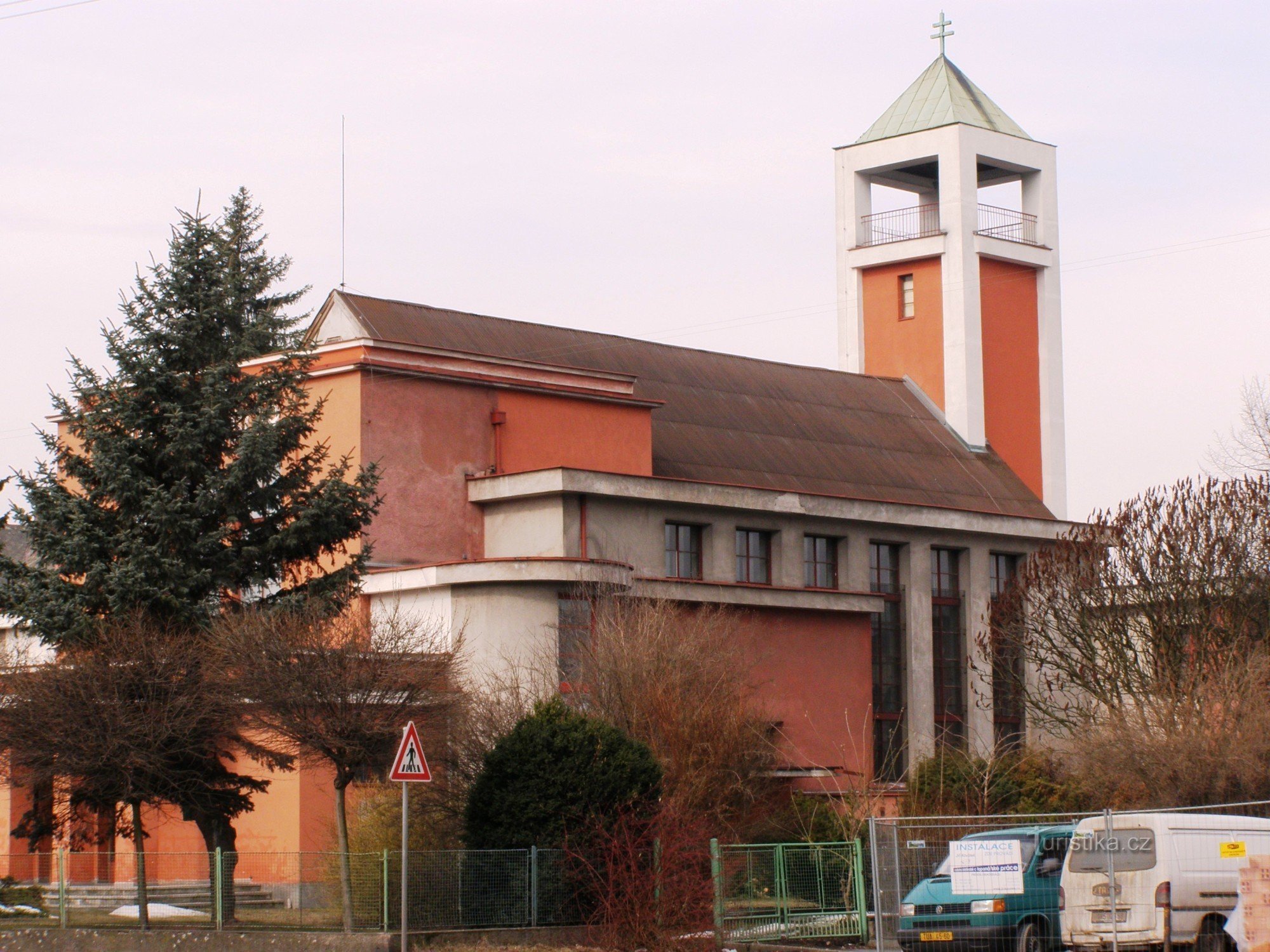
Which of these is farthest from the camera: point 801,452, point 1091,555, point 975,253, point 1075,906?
point 975,253

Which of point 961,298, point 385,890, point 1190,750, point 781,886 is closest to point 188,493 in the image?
point 385,890

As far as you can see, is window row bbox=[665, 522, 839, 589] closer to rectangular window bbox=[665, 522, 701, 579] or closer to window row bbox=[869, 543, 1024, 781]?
rectangular window bbox=[665, 522, 701, 579]

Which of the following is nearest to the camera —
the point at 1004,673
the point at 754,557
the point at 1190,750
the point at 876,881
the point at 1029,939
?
the point at 1029,939

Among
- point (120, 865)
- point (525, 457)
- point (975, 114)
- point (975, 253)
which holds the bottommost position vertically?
point (120, 865)

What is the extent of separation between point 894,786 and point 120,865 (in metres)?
16.1

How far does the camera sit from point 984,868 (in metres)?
18.9

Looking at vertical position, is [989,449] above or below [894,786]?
above

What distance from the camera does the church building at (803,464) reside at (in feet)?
120

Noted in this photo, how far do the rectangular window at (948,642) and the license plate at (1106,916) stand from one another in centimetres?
2804

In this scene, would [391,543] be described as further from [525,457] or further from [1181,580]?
[1181,580]

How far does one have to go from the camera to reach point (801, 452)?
4584 centimetres

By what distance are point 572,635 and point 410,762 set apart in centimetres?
1467

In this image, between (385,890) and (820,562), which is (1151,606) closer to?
(820,562)

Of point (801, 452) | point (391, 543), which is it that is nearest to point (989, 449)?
point (801, 452)
